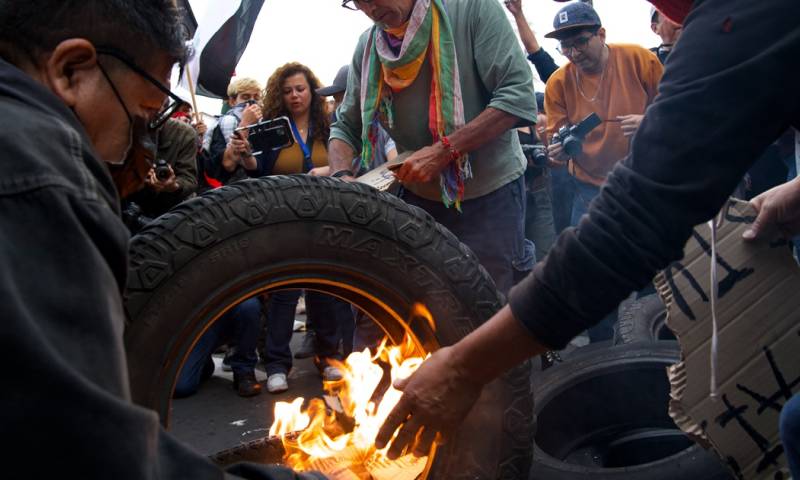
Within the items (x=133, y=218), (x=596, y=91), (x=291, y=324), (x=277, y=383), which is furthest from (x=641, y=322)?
(x=133, y=218)

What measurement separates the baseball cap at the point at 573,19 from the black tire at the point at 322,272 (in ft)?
10.1

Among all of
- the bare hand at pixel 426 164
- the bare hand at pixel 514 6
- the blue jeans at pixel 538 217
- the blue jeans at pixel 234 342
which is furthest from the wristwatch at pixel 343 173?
the bare hand at pixel 514 6

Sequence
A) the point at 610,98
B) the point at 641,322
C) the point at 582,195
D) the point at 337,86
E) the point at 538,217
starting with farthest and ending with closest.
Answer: the point at 538,217 < the point at 337,86 < the point at 582,195 < the point at 610,98 < the point at 641,322

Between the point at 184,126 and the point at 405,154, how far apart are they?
201cm

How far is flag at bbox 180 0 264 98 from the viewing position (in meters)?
5.33

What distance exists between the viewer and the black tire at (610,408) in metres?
2.94

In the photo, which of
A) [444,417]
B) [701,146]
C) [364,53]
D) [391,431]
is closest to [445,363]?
[444,417]

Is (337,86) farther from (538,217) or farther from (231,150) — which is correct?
(538,217)

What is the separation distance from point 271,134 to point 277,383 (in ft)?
5.54

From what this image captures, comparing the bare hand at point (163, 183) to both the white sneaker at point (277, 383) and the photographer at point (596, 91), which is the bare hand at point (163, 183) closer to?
the white sneaker at point (277, 383)

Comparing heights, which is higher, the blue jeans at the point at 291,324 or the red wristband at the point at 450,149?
the red wristband at the point at 450,149

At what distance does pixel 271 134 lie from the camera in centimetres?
462

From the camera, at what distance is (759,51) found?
125cm

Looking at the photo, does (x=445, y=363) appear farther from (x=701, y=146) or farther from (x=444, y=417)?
(x=701, y=146)
